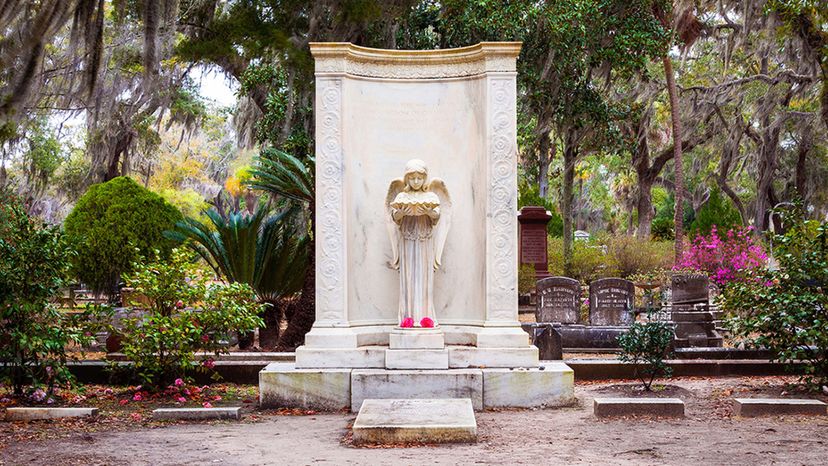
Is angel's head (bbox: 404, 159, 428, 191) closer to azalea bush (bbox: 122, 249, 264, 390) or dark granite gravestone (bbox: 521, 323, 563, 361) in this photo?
azalea bush (bbox: 122, 249, 264, 390)

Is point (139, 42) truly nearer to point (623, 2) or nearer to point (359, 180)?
point (623, 2)

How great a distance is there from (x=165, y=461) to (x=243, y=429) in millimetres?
1425

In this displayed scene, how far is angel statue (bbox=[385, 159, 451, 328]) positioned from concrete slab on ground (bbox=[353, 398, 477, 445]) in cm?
175

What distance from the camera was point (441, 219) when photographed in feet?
30.8

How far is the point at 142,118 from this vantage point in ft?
72.6

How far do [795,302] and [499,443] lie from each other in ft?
13.4

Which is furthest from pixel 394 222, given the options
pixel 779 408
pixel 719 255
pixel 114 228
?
pixel 719 255

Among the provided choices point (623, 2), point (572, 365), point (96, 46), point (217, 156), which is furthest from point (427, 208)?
point (217, 156)

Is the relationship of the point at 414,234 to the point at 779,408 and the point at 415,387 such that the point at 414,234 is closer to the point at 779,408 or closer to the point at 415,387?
the point at 415,387

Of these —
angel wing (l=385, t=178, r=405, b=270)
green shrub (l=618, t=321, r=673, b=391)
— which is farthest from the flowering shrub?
angel wing (l=385, t=178, r=405, b=270)

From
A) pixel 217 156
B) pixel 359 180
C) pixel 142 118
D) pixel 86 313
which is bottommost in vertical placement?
pixel 86 313

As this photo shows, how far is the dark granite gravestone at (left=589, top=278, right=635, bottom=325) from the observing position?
49.2 feet

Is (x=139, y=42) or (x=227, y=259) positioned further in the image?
(x=139, y=42)

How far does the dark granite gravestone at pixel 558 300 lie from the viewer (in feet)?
49.0
